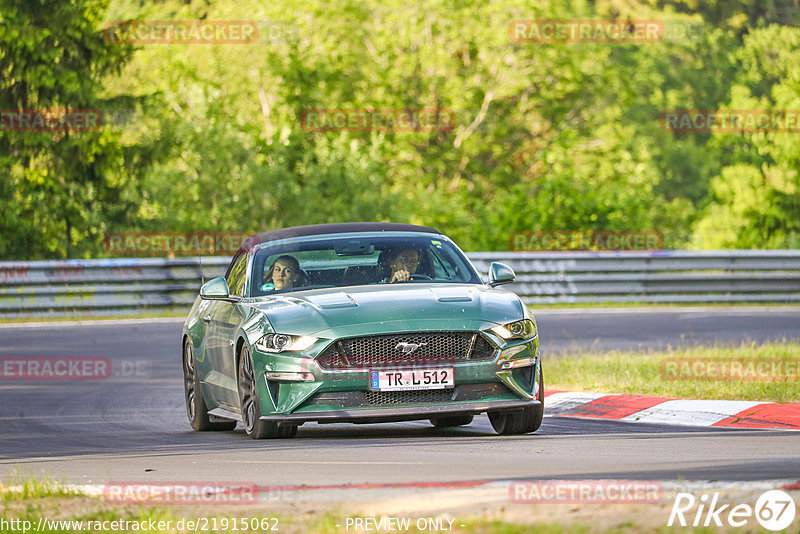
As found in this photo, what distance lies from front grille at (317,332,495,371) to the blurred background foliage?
70.6 ft

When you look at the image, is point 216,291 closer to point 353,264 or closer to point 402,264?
point 353,264

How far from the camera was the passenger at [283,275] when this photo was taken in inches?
410

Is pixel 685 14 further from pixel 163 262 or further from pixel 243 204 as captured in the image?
pixel 163 262

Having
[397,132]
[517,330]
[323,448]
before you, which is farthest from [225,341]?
[397,132]

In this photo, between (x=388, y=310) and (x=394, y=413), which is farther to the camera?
(x=388, y=310)

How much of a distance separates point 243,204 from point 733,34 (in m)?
40.3

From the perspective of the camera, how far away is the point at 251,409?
9.72 metres

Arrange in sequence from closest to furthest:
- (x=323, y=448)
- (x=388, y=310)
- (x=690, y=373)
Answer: (x=323, y=448) → (x=388, y=310) → (x=690, y=373)

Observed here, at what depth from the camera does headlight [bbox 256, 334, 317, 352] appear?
9250 mm

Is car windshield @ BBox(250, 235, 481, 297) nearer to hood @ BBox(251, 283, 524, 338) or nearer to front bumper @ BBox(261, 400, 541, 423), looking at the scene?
hood @ BBox(251, 283, 524, 338)

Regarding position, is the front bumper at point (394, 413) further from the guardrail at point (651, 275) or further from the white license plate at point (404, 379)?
the guardrail at point (651, 275)

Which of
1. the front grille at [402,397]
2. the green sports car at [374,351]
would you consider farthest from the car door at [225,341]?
the front grille at [402,397]

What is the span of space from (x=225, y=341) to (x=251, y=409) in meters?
0.78

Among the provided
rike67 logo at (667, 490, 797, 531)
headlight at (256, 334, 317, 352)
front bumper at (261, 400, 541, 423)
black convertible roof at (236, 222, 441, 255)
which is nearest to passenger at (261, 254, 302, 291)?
black convertible roof at (236, 222, 441, 255)
